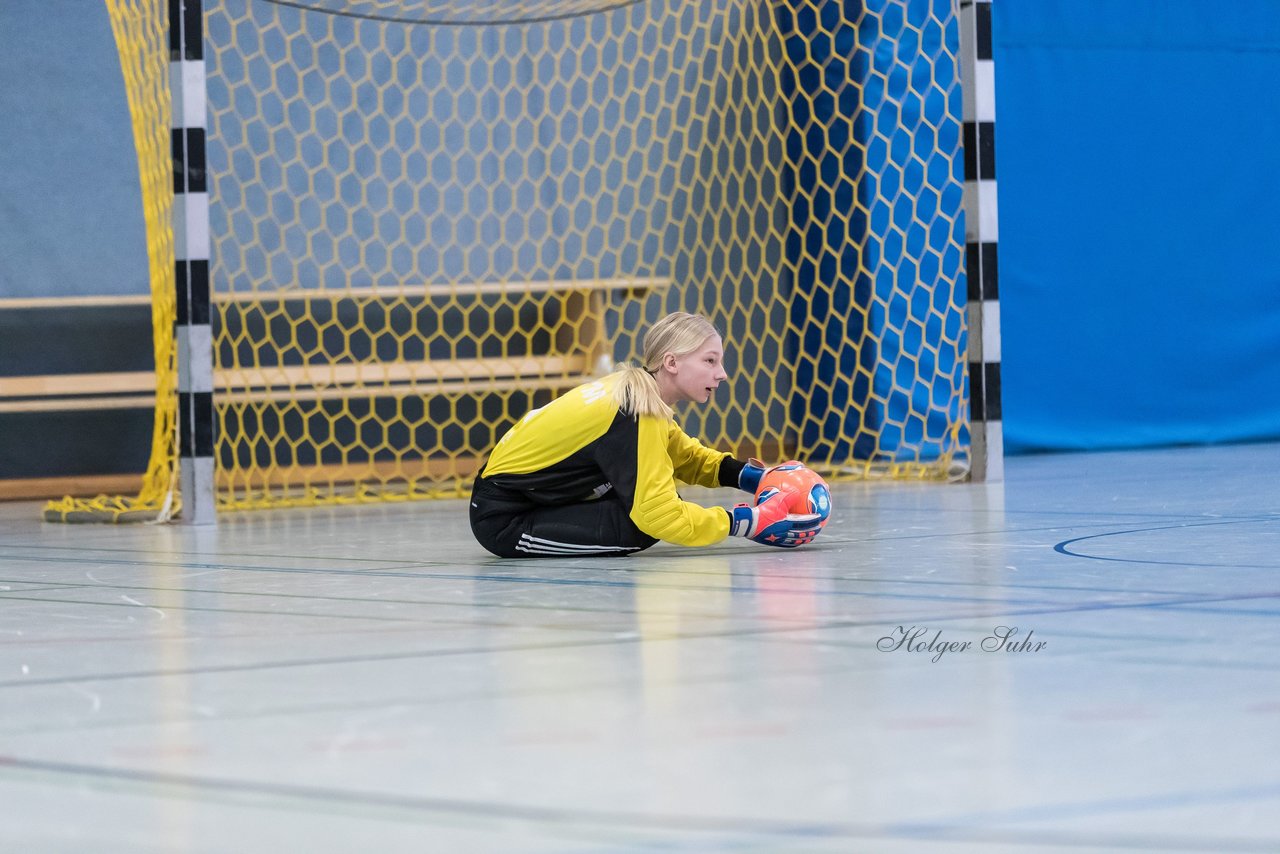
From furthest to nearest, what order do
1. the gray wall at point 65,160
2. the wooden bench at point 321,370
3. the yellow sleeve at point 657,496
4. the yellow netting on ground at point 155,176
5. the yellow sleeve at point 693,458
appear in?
the gray wall at point 65,160 < the wooden bench at point 321,370 < the yellow netting on ground at point 155,176 < the yellow sleeve at point 693,458 < the yellow sleeve at point 657,496

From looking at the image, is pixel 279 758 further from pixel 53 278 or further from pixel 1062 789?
pixel 53 278

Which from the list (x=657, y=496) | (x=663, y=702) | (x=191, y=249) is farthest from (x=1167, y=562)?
(x=191, y=249)

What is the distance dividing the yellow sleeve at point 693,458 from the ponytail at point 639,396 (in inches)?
11.2

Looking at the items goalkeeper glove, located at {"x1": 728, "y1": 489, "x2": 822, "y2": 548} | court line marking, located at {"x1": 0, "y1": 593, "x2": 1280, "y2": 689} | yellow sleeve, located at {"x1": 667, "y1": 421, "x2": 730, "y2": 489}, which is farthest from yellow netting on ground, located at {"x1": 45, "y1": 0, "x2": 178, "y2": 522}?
court line marking, located at {"x1": 0, "y1": 593, "x2": 1280, "y2": 689}

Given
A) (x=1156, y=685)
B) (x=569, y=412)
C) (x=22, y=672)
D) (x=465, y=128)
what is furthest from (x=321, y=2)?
(x=1156, y=685)

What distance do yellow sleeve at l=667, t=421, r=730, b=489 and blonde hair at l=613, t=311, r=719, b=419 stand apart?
0.22m

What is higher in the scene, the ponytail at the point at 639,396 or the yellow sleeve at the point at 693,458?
the ponytail at the point at 639,396

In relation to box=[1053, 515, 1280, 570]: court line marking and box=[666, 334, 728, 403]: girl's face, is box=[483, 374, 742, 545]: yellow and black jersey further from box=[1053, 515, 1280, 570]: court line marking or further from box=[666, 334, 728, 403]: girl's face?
box=[1053, 515, 1280, 570]: court line marking

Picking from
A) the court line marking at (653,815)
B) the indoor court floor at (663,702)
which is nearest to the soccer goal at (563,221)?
the indoor court floor at (663,702)

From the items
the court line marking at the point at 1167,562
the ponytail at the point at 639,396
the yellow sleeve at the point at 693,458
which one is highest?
the ponytail at the point at 639,396

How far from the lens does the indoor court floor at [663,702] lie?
4.03 feet

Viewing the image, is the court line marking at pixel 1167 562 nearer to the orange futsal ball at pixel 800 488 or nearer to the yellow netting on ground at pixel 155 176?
the orange futsal ball at pixel 800 488

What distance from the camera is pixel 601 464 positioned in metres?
3.10

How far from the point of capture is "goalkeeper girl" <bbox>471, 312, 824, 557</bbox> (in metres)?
3.08
